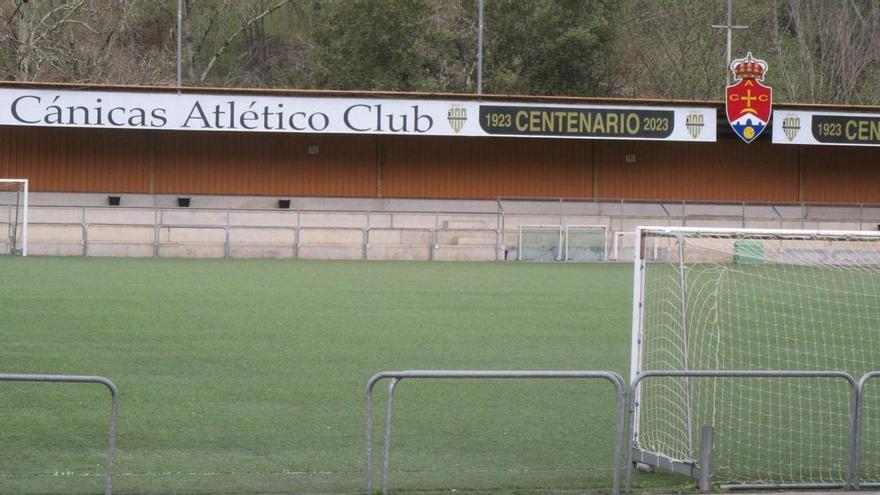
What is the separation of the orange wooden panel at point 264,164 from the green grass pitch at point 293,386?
15.3 m

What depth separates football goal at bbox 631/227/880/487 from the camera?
9.23 m

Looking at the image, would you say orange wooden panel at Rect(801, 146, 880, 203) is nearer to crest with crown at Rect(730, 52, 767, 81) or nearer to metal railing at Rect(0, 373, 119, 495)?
crest with crown at Rect(730, 52, 767, 81)

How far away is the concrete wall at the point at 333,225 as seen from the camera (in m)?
33.8

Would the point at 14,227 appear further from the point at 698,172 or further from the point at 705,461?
the point at 705,461

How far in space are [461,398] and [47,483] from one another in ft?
16.0

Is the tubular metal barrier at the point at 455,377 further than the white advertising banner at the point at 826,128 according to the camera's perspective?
No

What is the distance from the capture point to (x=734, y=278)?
2606 cm

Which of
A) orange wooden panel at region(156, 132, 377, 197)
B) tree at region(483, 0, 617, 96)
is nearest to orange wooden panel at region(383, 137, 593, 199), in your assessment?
orange wooden panel at region(156, 132, 377, 197)

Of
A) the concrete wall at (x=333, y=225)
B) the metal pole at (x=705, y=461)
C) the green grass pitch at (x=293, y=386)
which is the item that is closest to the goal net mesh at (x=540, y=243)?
the concrete wall at (x=333, y=225)

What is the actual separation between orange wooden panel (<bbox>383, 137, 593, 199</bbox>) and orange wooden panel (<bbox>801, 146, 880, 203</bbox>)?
8.30 m

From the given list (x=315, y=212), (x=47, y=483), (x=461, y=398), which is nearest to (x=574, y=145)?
(x=315, y=212)

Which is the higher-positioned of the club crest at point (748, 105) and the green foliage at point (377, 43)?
the green foliage at point (377, 43)

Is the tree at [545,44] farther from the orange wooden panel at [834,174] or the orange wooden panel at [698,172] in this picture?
the orange wooden panel at [834,174]

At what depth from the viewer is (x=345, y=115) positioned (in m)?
38.2
